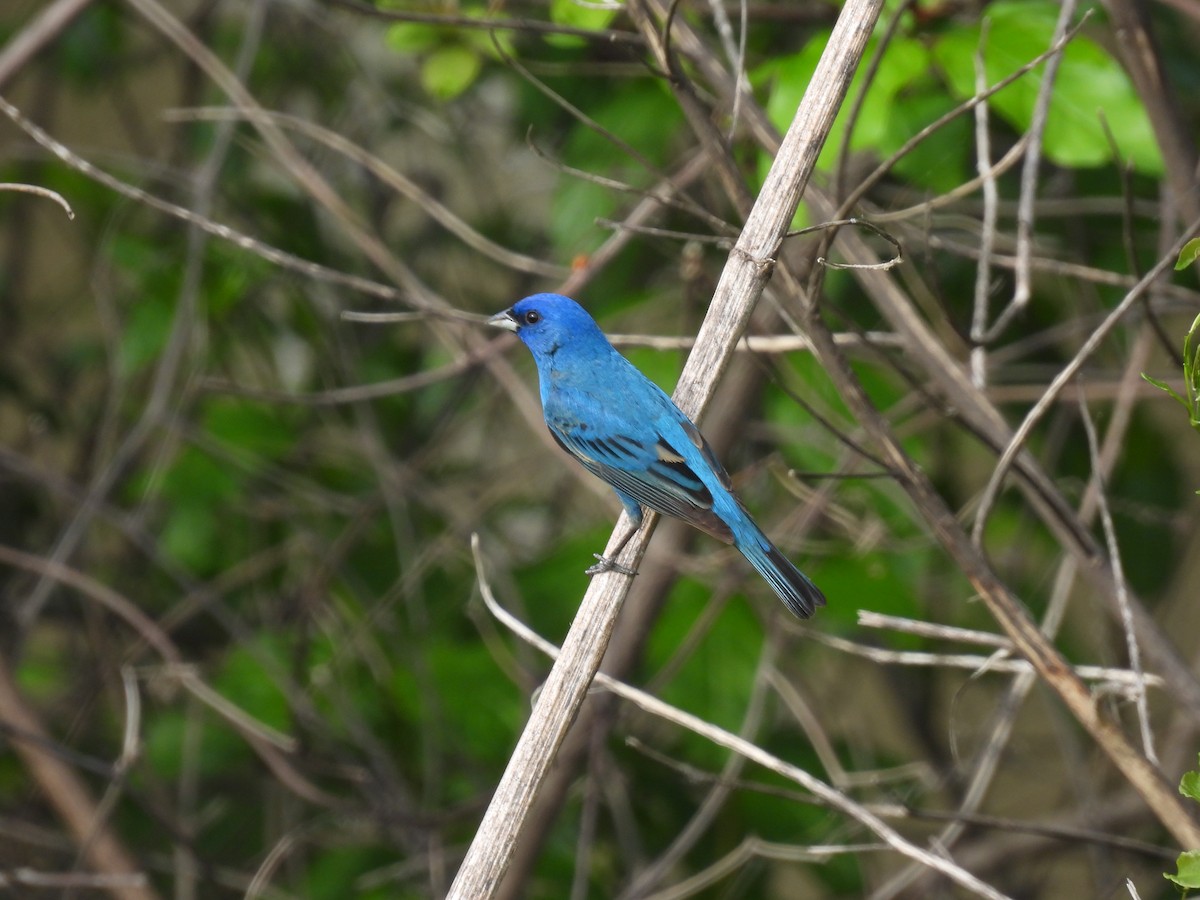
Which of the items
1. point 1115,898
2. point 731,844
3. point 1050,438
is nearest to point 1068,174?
point 1050,438

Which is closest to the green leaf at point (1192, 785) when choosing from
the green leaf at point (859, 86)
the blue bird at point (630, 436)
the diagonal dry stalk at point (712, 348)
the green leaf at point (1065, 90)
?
the diagonal dry stalk at point (712, 348)

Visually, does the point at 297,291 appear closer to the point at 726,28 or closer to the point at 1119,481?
the point at 726,28

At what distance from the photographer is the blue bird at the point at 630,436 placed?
118 inches

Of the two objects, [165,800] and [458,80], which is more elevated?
[458,80]

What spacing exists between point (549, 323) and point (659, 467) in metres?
0.63

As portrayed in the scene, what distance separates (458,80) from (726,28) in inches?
33.0

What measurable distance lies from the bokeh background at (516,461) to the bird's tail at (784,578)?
19 centimetres

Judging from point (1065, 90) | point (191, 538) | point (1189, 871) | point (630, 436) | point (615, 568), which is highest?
point (1065, 90)

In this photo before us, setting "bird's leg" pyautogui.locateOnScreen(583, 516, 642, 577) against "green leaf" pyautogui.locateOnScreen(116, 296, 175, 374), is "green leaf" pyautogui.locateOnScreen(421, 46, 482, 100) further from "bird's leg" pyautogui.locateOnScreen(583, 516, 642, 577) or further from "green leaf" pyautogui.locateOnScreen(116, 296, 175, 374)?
"green leaf" pyautogui.locateOnScreen(116, 296, 175, 374)

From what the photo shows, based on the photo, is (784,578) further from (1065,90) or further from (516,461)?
(516,461)

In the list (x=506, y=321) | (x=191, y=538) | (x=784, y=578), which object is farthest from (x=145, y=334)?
(x=784, y=578)

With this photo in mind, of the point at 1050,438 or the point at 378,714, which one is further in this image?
the point at 378,714

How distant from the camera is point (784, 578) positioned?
299 cm

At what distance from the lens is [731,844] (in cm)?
441
